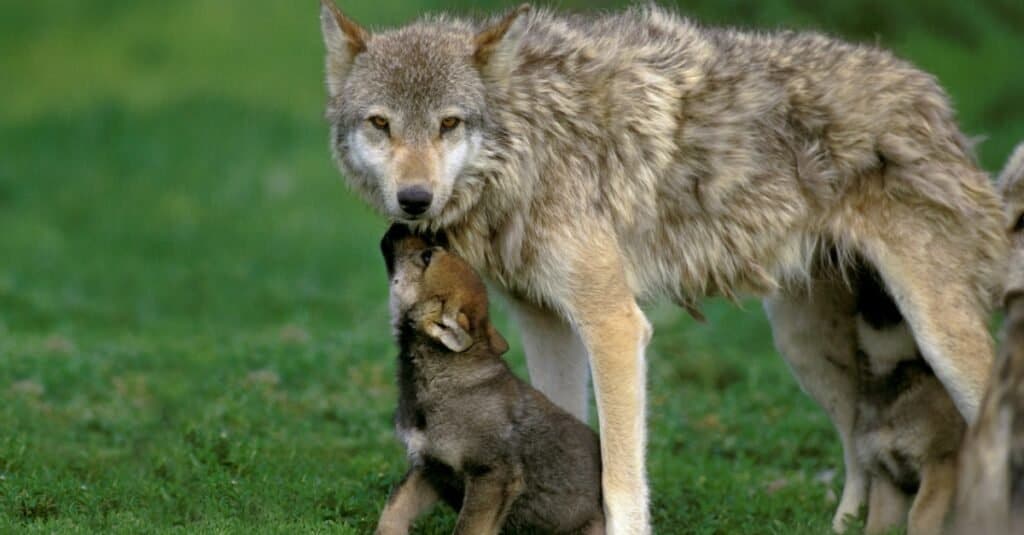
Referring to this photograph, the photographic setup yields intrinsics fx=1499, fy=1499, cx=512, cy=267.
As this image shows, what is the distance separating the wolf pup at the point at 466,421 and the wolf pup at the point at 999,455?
1.86 meters

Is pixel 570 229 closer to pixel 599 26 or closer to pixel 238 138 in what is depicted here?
pixel 599 26

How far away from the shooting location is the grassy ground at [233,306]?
25.0 ft

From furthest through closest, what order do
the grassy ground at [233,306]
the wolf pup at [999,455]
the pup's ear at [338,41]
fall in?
1. the grassy ground at [233,306]
2. the pup's ear at [338,41]
3. the wolf pup at [999,455]

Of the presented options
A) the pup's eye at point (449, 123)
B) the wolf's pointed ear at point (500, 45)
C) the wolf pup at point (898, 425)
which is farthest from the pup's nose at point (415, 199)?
the wolf pup at point (898, 425)

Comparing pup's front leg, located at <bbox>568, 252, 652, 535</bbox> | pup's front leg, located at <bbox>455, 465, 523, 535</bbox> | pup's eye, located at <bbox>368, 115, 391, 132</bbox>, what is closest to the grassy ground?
pup's front leg, located at <bbox>455, 465, 523, 535</bbox>

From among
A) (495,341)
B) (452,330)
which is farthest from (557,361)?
(452,330)

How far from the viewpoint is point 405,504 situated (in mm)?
6516

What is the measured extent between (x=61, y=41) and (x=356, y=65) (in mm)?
15929

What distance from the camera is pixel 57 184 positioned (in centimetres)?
1738

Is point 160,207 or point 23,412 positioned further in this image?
point 160,207

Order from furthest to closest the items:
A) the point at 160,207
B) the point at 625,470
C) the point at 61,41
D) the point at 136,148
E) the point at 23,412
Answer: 1. the point at 61,41
2. the point at 136,148
3. the point at 160,207
4. the point at 23,412
5. the point at 625,470

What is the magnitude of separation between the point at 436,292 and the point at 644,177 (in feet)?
3.69

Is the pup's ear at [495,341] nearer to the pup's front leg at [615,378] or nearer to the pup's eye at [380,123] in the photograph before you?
the pup's front leg at [615,378]

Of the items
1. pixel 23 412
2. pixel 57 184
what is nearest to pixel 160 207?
pixel 57 184
